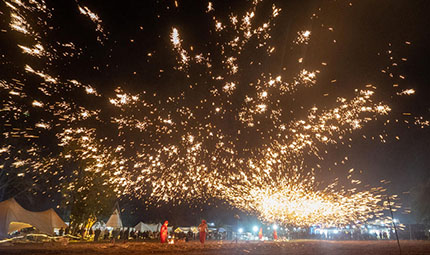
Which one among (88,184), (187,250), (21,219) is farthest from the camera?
(88,184)

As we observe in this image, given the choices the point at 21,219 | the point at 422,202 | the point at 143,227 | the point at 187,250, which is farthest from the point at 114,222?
the point at 422,202

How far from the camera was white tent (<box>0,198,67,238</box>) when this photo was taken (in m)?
17.4

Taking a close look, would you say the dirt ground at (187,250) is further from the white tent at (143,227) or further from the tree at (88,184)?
the white tent at (143,227)

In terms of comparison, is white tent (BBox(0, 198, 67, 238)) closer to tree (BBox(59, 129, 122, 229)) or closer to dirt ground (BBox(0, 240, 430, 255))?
tree (BBox(59, 129, 122, 229))

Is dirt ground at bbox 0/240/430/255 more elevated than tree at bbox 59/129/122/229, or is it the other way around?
tree at bbox 59/129/122/229

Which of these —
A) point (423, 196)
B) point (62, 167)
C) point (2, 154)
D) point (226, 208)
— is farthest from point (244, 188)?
point (226, 208)

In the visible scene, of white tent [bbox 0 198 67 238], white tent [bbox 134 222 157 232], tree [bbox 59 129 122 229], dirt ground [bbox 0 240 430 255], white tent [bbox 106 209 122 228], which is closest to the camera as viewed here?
dirt ground [bbox 0 240 430 255]

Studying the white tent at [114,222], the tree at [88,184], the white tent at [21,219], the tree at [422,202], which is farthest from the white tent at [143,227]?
the tree at [422,202]

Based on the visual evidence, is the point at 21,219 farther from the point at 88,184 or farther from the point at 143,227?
the point at 143,227

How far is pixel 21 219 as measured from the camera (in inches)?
729

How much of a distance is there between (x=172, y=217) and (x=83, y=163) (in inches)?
1536

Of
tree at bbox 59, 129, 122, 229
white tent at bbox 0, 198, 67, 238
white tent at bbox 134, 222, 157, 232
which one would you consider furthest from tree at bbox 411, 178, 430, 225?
white tent at bbox 0, 198, 67, 238

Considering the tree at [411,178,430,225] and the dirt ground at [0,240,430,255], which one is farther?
the tree at [411,178,430,225]

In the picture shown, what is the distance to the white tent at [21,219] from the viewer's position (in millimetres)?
17442
